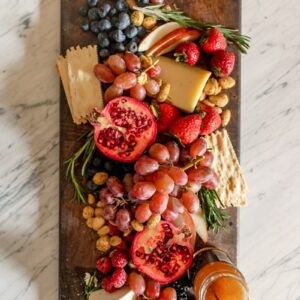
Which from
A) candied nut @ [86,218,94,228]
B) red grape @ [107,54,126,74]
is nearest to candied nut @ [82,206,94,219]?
candied nut @ [86,218,94,228]

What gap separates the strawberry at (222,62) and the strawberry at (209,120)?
9cm

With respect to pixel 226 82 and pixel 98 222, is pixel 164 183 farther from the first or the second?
pixel 226 82

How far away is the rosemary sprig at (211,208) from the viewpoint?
1.05 m

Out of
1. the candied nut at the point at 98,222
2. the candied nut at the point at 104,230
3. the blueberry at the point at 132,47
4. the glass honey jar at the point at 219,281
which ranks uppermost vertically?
the blueberry at the point at 132,47

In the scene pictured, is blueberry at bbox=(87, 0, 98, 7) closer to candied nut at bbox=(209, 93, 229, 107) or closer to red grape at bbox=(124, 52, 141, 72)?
red grape at bbox=(124, 52, 141, 72)

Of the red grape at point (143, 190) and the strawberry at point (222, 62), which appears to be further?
the strawberry at point (222, 62)

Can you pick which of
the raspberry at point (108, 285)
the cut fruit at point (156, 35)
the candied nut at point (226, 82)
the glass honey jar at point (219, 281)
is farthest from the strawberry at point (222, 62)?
the raspberry at point (108, 285)

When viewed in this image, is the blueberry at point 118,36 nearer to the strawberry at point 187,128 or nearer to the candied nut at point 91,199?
the strawberry at point 187,128

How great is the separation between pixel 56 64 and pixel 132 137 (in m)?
0.26

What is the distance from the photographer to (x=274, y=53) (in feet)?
3.77

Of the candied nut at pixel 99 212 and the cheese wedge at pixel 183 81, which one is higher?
the cheese wedge at pixel 183 81

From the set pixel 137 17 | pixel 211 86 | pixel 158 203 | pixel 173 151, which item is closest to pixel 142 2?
pixel 137 17

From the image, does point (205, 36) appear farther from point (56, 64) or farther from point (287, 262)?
point (287, 262)

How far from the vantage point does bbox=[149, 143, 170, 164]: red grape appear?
96cm
